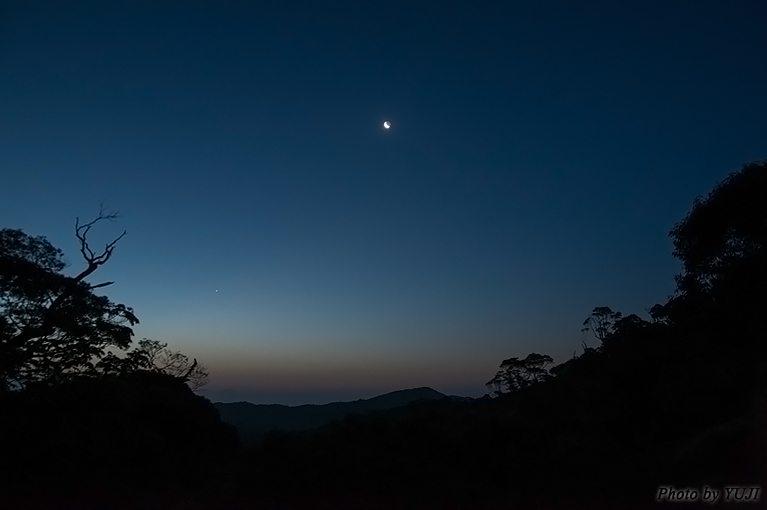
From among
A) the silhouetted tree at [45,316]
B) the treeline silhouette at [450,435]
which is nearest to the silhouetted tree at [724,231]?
the treeline silhouette at [450,435]

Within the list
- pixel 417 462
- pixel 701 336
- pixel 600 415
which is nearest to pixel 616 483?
pixel 417 462

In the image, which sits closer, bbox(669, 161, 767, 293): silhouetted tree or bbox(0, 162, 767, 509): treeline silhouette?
bbox(0, 162, 767, 509): treeline silhouette

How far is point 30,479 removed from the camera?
38.3 feet

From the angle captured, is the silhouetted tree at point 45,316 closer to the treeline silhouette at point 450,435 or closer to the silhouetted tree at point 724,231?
the treeline silhouette at point 450,435

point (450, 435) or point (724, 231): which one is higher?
point (724, 231)

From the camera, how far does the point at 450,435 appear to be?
1131 centimetres

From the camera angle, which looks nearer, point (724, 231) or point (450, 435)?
point (450, 435)

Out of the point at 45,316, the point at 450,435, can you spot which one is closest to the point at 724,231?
the point at 450,435

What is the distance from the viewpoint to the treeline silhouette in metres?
10.0

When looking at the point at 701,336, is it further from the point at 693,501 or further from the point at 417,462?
the point at 417,462

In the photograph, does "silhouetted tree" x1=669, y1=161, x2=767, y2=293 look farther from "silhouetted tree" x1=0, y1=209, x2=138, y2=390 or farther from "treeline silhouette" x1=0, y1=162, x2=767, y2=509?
"silhouetted tree" x1=0, y1=209, x2=138, y2=390

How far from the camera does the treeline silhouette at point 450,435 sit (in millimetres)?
10039

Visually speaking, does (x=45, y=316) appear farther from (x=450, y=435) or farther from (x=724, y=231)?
(x=724, y=231)

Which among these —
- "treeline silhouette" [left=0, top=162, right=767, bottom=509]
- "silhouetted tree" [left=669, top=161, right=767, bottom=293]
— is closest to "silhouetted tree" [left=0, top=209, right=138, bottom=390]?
"treeline silhouette" [left=0, top=162, right=767, bottom=509]
